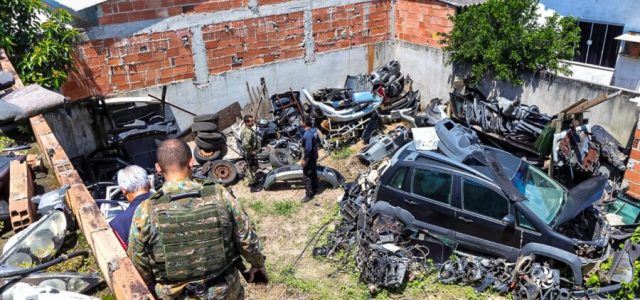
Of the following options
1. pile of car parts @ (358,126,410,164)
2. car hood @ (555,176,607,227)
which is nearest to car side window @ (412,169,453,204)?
car hood @ (555,176,607,227)

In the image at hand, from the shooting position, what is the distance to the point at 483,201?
6406mm

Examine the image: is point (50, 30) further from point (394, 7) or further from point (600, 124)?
point (600, 124)

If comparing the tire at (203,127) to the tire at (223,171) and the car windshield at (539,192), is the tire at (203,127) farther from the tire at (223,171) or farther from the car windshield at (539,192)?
the car windshield at (539,192)

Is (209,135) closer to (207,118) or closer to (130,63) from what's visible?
(207,118)

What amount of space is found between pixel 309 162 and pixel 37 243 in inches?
217

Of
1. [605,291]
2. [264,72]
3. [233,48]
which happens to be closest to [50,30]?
[233,48]

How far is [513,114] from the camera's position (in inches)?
381

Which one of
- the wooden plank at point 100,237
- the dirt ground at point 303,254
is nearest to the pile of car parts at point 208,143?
the dirt ground at point 303,254

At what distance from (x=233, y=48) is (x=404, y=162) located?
660cm

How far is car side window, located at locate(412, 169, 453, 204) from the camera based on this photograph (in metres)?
6.62

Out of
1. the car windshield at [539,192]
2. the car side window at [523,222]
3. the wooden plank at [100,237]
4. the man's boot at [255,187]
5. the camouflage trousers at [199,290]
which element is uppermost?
the wooden plank at [100,237]

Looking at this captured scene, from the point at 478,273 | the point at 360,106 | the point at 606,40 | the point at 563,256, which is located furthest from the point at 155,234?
the point at 606,40

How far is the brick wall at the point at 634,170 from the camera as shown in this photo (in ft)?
26.3

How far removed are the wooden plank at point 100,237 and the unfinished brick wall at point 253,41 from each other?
6463mm
